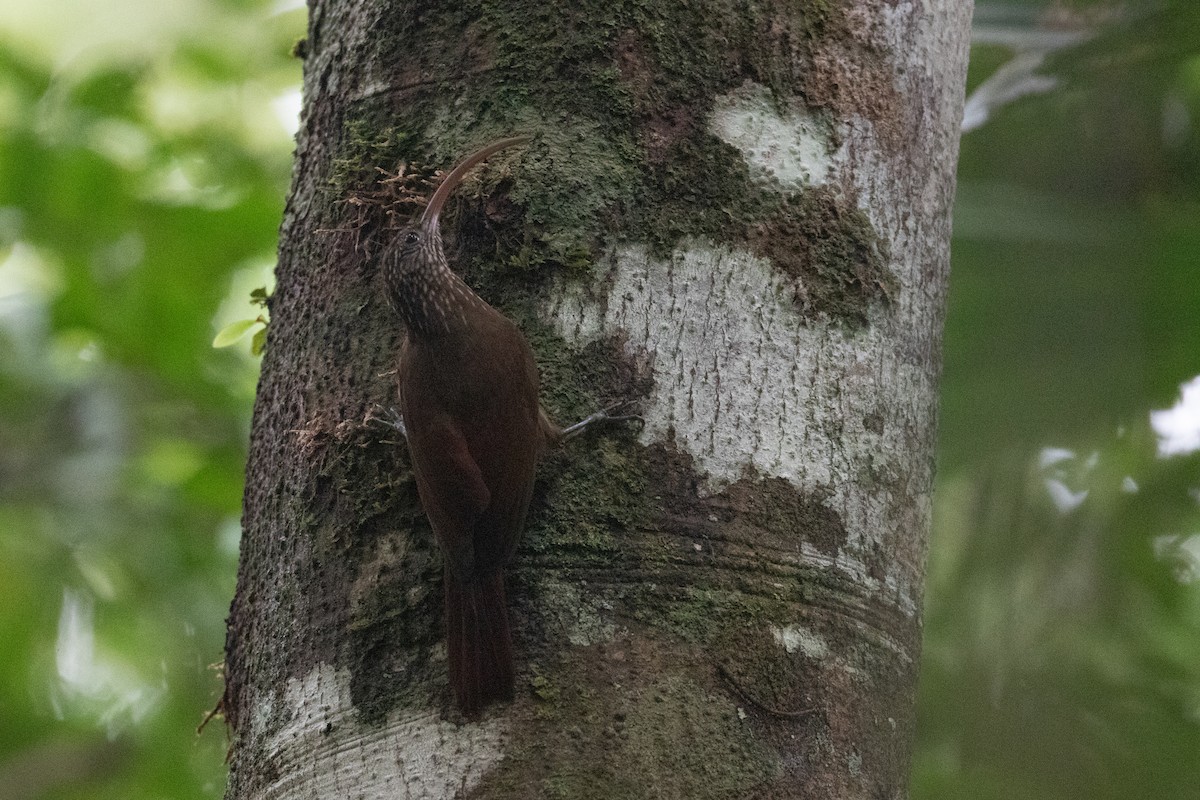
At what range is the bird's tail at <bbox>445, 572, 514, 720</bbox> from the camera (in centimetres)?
182

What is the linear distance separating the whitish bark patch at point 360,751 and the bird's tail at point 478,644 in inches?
1.8

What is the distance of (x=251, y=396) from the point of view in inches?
221

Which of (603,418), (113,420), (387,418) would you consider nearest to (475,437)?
(387,418)

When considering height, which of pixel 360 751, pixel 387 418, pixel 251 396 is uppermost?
pixel 251 396

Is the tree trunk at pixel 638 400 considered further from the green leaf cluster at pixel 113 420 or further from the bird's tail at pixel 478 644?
the green leaf cluster at pixel 113 420

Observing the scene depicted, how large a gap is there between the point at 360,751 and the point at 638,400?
2.29 ft

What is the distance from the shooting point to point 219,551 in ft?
17.4

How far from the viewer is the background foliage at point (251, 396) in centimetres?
311

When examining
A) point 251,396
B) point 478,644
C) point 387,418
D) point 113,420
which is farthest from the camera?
point 251,396

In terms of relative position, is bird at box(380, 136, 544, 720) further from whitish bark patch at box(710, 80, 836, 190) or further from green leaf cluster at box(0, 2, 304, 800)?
green leaf cluster at box(0, 2, 304, 800)

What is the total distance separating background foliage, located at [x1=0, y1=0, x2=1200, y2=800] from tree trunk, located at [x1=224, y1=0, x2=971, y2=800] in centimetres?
103

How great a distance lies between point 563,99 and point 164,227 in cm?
324

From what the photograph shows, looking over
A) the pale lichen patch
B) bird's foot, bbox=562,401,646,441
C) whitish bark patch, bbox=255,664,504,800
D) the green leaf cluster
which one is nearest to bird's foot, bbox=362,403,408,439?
bird's foot, bbox=562,401,646,441

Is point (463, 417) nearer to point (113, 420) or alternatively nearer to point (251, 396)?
point (113, 420)
